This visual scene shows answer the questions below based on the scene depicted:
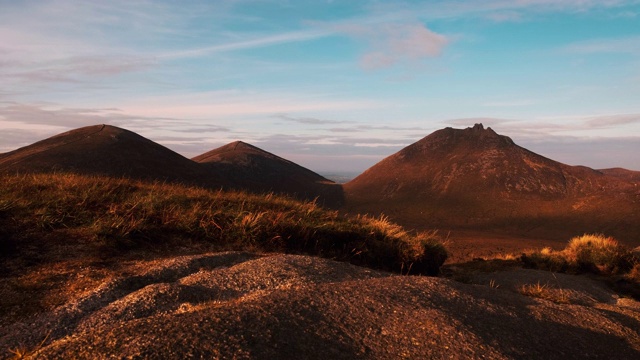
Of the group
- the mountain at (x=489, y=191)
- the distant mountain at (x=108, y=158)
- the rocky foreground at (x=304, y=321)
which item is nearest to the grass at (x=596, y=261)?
the rocky foreground at (x=304, y=321)

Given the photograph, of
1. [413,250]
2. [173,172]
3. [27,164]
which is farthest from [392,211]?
[413,250]

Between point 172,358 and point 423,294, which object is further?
point 423,294

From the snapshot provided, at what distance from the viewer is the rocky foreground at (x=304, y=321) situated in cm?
332

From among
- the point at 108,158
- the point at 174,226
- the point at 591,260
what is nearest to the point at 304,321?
the point at 174,226

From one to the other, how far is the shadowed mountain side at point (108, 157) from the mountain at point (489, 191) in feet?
85.9

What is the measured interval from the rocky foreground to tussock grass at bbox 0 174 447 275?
2.17 meters

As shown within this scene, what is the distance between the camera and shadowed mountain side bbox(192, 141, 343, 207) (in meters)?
62.1

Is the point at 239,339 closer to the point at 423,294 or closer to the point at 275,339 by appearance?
the point at 275,339

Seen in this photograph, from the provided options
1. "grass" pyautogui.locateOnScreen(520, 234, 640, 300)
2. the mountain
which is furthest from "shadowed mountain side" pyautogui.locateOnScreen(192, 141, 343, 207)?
"grass" pyautogui.locateOnScreen(520, 234, 640, 300)

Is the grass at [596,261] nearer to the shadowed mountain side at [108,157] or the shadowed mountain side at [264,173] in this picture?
the shadowed mountain side at [108,157]

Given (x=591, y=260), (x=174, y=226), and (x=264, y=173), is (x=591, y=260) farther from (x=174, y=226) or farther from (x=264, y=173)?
(x=264, y=173)

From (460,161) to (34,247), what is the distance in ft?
219

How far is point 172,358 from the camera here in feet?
9.79

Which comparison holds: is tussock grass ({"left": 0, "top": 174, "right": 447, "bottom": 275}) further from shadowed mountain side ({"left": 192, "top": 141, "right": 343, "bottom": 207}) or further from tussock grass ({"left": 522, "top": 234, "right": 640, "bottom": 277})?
shadowed mountain side ({"left": 192, "top": 141, "right": 343, "bottom": 207})
